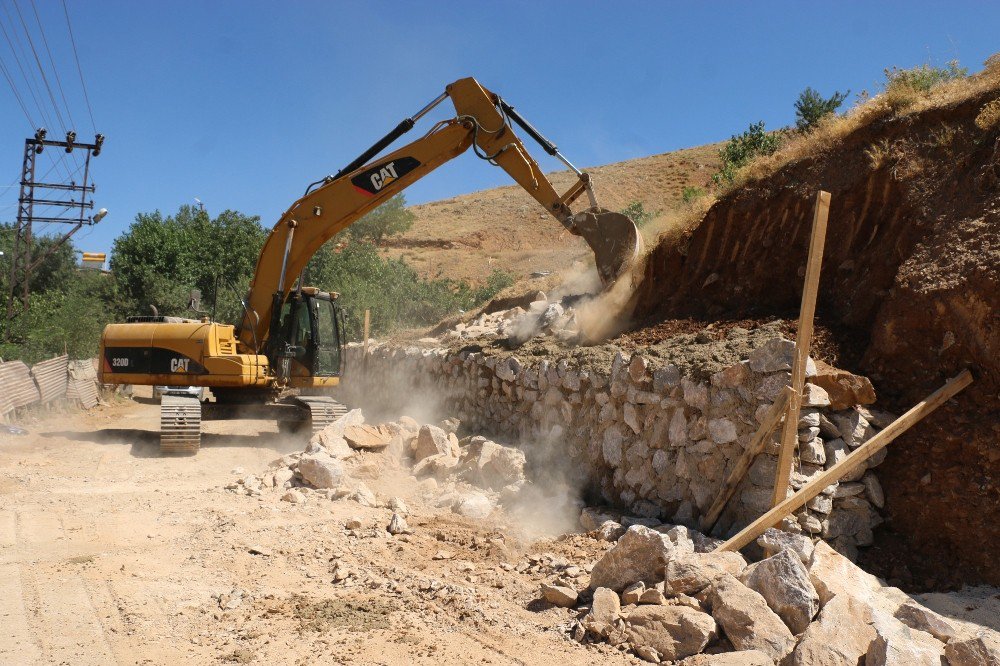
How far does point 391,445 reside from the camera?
10.1 meters

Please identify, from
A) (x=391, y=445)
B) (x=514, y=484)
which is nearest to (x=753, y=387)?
(x=514, y=484)

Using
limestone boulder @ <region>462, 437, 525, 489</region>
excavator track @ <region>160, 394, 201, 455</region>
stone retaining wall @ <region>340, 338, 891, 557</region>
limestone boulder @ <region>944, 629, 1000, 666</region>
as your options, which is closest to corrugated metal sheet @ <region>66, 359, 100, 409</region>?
excavator track @ <region>160, 394, 201, 455</region>

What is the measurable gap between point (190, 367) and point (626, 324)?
22.7 feet

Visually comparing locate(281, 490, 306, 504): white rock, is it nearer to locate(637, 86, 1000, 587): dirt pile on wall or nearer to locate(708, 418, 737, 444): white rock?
locate(708, 418, 737, 444): white rock

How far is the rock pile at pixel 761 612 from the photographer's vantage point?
156 inches

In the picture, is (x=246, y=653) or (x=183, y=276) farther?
(x=183, y=276)

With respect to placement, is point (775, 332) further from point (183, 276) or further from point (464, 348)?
point (183, 276)

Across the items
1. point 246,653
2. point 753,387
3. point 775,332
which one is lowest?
point 246,653

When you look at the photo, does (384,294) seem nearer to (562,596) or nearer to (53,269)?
(562,596)

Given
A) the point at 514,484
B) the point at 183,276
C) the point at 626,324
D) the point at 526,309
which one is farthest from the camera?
the point at 183,276

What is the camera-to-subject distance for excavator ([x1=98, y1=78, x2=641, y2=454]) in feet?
34.3

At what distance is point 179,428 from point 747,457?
8.50 m

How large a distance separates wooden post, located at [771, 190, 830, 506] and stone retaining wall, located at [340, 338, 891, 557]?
0.38 m

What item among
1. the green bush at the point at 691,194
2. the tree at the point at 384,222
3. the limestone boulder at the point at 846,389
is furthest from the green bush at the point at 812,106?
the tree at the point at 384,222
